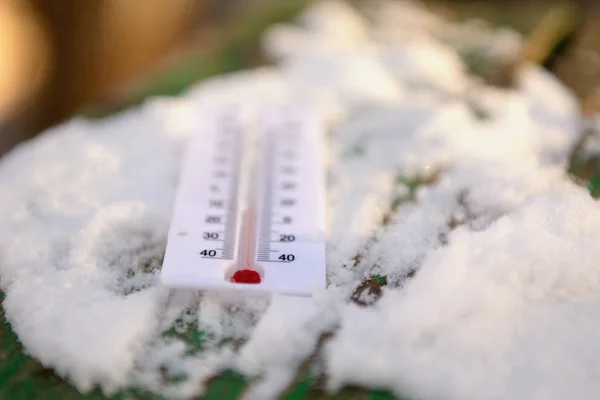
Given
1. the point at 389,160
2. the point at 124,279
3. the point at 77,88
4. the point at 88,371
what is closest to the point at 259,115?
the point at 389,160

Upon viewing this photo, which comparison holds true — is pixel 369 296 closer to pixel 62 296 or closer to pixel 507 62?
pixel 62 296

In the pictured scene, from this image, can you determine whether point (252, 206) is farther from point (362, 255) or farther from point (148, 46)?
point (148, 46)

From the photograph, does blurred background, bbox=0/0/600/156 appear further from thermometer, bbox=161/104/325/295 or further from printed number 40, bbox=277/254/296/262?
printed number 40, bbox=277/254/296/262

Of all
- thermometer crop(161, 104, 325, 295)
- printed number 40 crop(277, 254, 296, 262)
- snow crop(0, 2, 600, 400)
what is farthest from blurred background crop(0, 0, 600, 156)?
printed number 40 crop(277, 254, 296, 262)

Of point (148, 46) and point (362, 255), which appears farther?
point (148, 46)

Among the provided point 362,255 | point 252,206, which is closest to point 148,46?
point 252,206

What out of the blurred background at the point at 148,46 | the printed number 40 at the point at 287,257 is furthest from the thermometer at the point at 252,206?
the blurred background at the point at 148,46
